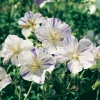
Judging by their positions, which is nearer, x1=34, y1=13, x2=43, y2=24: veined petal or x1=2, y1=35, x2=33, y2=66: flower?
x1=2, y1=35, x2=33, y2=66: flower

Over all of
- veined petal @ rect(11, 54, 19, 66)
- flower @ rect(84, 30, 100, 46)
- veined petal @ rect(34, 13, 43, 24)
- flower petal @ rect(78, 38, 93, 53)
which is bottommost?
flower @ rect(84, 30, 100, 46)

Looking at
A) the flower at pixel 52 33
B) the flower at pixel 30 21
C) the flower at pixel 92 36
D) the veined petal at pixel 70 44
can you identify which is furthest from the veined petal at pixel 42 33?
the flower at pixel 92 36

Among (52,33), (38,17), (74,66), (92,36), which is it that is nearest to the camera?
(74,66)

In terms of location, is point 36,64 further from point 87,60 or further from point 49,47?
point 87,60

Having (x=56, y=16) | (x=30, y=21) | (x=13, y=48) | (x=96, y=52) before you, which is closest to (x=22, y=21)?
(x=30, y=21)

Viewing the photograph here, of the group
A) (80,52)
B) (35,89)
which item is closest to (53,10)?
(35,89)

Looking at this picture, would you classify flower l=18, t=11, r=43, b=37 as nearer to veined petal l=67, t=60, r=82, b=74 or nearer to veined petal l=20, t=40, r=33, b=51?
veined petal l=20, t=40, r=33, b=51

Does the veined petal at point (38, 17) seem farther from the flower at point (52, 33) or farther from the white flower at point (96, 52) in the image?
the white flower at point (96, 52)

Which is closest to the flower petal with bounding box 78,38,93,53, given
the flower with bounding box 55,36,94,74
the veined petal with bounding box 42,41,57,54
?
the flower with bounding box 55,36,94,74
